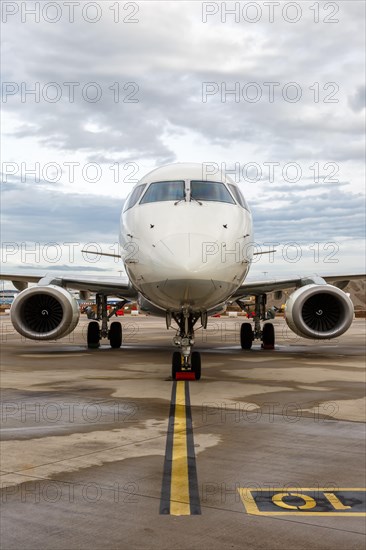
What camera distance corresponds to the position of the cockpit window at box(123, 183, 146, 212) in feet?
40.9

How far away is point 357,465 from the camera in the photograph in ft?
17.1

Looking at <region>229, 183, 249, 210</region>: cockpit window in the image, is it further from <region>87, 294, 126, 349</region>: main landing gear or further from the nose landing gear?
<region>87, 294, 126, 349</region>: main landing gear

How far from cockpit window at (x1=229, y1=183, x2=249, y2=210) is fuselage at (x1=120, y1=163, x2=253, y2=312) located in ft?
0.10

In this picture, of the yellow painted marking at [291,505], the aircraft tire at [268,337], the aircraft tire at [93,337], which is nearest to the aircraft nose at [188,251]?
the yellow painted marking at [291,505]

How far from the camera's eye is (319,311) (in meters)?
15.2

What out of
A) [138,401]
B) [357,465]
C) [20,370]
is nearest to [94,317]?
[20,370]

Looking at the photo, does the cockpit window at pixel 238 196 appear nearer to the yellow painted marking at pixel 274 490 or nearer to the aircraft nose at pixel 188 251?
the aircraft nose at pixel 188 251

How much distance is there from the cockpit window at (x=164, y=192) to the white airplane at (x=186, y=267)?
19 millimetres

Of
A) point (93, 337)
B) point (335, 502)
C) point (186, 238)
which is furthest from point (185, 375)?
point (93, 337)

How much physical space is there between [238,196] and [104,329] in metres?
7.84

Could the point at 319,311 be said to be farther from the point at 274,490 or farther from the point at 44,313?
the point at 274,490

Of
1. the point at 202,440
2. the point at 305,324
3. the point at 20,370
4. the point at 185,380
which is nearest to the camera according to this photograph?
the point at 202,440

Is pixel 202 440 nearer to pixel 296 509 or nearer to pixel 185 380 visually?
pixel 296 509

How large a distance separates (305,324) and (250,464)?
31.6 feet
